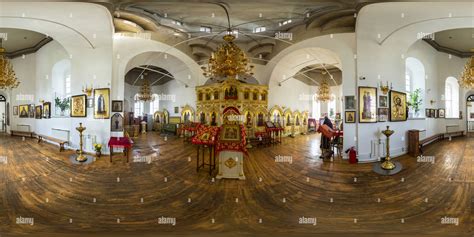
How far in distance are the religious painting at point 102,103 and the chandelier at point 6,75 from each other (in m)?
1.25

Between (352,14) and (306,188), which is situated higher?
(352,14)

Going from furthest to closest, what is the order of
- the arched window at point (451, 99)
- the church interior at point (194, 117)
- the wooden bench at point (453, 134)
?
the arched window at point (451, 99), the wooden bench at point (453, 134), the church interior at point (194, 117)

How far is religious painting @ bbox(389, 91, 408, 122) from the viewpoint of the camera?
2927 millimetres

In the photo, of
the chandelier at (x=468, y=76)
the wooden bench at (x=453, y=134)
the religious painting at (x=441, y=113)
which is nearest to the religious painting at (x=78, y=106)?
the wooden bench at (x=453, y=134)

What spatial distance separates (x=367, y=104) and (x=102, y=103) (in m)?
3.47

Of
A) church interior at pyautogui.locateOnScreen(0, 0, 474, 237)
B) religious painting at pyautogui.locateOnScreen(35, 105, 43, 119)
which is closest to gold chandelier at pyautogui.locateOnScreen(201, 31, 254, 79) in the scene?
church interior at pyautogui.locateOnScreen(0, 0, 474, 237)

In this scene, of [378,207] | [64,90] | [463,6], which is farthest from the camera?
[463,6]

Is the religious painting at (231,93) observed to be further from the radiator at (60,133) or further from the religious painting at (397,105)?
the religious painting at (397,105)

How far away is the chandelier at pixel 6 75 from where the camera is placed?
2.67 meters

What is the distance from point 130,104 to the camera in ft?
9.04

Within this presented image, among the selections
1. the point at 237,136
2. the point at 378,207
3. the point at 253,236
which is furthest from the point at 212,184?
the point at 378,207

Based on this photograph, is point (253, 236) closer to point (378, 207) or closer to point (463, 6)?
point (378, 207)

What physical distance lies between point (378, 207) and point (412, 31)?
272cm

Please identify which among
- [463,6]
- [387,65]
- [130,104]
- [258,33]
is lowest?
[130,104]
